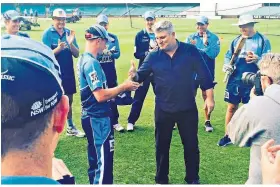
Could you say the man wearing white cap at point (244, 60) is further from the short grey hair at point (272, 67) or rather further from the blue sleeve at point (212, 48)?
the short grey hair at point (272, 67)

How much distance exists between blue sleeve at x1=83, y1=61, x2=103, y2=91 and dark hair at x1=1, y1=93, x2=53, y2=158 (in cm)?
247

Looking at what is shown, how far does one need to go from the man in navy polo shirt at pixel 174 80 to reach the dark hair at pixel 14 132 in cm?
301

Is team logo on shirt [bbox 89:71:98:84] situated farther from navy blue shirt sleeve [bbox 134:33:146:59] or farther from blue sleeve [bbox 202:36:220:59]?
blue sleeve [bbox 202:36:220:59]

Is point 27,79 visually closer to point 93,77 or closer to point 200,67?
point 93,77

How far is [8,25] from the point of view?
5566mm

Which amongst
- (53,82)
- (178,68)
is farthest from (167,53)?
(53,82)

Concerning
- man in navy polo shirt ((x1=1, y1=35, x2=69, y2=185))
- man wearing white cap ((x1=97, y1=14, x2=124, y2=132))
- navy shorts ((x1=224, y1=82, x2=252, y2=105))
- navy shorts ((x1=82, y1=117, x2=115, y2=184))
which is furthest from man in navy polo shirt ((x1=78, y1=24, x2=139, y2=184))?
man in navy polo shirt ((x1=1, y1=35, x2=69, y2=185))

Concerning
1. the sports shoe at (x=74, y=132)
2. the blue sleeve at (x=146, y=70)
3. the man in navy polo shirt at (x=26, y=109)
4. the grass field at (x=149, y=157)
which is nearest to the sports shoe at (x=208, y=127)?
the grass field at (x=149, y=157)

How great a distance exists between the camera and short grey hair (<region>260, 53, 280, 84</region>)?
248 centimetres

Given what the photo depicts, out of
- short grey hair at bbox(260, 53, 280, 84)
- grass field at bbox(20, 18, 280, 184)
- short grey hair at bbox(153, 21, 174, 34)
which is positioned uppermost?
short grey hair at bbox(153, 21, 174, 34)

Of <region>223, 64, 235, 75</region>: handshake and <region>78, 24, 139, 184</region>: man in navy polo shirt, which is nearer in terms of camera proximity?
<region>78, 24, 139, 184</region>: man in navy polo shirt

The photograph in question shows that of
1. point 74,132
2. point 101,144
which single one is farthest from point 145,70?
point 74,132

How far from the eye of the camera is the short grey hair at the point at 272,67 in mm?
2482

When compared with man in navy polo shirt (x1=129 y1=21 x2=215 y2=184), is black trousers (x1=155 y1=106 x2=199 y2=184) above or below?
below
